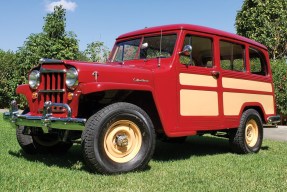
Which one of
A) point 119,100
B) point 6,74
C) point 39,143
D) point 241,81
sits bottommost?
point 39,143

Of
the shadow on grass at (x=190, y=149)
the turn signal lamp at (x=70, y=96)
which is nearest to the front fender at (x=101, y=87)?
the turn signal lamp at (x=70, y=96)

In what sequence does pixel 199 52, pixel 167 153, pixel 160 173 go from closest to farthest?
pixel 160 173
pixel 199 52
pixel 167 153

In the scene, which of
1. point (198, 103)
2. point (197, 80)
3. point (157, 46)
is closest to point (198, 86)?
point (197, 80)

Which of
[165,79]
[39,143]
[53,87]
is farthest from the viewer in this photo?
[39,143]

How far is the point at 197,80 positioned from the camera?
19.5 ft

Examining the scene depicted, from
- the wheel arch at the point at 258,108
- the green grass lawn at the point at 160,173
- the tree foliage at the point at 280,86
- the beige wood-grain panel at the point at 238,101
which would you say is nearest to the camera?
the green grass lawn at the point at 160,173

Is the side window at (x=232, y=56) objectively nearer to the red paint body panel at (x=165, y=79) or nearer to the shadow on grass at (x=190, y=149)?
the red paint body panel at (x=165, y=79)

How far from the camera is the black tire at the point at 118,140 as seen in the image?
4.45 metres

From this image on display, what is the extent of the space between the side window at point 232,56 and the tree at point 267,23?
14.2 m

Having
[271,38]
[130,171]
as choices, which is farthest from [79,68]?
[271,38]

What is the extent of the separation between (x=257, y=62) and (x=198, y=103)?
2.46 metres

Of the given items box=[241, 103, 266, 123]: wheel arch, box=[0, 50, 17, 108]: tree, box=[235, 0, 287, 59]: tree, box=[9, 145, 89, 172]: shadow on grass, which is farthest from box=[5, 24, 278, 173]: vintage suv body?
box=[0, 50, 17, 108]: tree

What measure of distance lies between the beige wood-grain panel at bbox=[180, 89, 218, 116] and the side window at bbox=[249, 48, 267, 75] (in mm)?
1642

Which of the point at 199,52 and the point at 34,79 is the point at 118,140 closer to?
the point at 34,79
